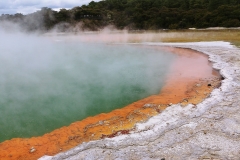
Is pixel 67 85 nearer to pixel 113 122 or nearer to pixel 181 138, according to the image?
pixel 113 122

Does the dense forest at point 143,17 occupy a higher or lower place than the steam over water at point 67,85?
higher

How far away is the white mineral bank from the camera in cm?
472

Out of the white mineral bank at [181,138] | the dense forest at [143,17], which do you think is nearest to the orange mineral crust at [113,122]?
the white mineral bank at [181,138]

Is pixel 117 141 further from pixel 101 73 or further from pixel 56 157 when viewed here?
pixel 101 73

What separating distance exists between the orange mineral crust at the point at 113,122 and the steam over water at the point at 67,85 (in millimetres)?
422

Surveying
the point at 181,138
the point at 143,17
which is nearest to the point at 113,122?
the point at 181,138

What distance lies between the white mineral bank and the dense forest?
2194cm

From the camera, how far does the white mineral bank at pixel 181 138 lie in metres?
4.72

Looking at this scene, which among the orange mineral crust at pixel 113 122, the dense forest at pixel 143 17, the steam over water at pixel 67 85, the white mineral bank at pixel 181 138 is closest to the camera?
the white mineral bank at pixel 181 138

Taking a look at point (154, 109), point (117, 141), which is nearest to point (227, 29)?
point (154, 109)

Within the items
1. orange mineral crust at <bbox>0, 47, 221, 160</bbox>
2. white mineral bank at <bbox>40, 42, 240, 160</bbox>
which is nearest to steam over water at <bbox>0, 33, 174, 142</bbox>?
orange mineral crust at <bbox>0, 47, 221, 160</bbox>

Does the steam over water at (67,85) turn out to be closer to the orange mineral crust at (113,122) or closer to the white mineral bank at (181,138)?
the orange mineral crust at (113,122)

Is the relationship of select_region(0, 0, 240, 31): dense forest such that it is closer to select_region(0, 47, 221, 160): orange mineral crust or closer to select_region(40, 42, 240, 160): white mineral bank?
select_region(0, 47, 221, 160): orange mineral crust

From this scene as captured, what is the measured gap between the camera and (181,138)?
5207 mm
